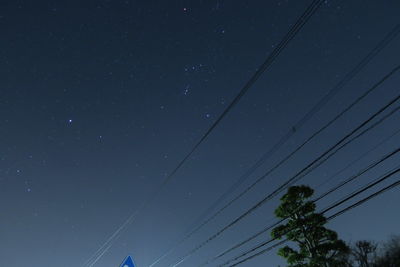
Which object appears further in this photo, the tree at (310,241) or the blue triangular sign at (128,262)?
the tree at (310,241)

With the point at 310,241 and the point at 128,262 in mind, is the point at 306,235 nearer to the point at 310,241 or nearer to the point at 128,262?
the point at 310,241

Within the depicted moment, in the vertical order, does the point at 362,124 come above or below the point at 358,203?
above

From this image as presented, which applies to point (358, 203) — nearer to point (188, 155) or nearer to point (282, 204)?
point (188, 155)

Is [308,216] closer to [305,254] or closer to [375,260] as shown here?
[305,254]

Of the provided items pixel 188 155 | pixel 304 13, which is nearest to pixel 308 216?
pixel 188 155

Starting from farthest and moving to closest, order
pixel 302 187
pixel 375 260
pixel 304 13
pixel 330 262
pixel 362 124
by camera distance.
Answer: pixel 375 260, pixel 302 187, pixel 330 262, pixel 362 124, pixel 304 13

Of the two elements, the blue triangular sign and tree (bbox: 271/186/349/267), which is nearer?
the blue triangular sign

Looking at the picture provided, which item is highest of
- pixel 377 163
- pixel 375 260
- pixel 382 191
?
pixel 377 163

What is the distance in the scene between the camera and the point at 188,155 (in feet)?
41.3

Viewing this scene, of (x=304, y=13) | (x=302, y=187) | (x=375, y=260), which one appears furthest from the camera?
(x=375, y=260)

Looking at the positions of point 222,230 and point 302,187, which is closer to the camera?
point 222,230

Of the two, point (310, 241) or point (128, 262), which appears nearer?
point (128, 262)

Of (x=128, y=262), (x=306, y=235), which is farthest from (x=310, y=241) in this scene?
(x=128, y=262)

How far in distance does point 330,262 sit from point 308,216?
2.74 metres
